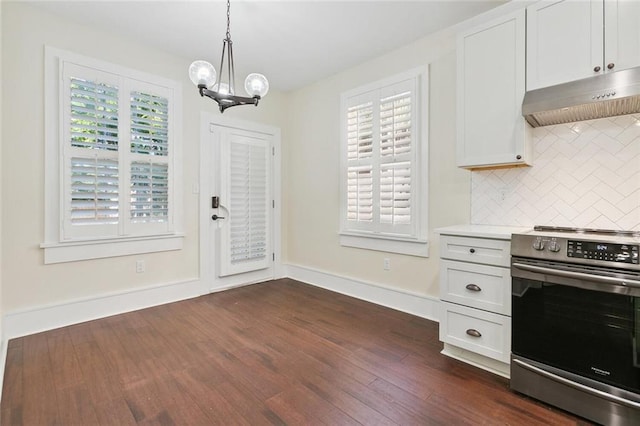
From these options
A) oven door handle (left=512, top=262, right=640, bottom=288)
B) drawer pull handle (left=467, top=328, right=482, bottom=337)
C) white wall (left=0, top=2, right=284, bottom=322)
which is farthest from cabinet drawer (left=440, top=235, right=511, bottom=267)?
white wall (left=0, top=2, right=284, bottom=322)

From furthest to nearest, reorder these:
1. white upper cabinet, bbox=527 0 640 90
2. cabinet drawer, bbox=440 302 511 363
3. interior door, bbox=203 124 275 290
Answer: interior door, bbox=203 124 275 290
cabinet drawer, bbox=440 302 511 363
white upper cabinet, bbox=527 0 640 90

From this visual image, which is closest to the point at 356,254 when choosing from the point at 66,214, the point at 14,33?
the point at 66,214

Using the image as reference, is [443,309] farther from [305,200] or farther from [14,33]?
[14,33]

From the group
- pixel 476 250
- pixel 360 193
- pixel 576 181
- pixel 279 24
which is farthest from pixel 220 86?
pixel 576 181

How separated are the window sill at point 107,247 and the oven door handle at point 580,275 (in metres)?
3.34

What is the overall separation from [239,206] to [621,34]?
12.5 ft

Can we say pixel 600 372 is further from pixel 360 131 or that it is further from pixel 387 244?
pixel 360 131

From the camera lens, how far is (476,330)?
83.5 inches

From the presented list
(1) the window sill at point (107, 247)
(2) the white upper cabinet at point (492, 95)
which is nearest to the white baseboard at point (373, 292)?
(2) the white upper cabinet at point (492, 95)

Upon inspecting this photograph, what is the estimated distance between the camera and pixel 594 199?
84.5 inches

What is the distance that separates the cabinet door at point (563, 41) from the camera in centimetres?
187

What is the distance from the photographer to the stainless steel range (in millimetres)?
1530

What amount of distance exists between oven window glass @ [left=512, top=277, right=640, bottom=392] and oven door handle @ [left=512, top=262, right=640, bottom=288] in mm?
68

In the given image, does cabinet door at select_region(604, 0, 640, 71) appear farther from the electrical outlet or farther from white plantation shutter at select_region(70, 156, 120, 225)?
white plantation shutter at select_region(70, 156, 120, 225)
